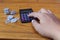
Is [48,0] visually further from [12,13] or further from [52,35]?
[52,35]

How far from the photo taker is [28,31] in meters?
0.81

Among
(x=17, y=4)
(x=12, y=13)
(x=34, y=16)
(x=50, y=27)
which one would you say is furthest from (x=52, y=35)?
(x=17, y=4)

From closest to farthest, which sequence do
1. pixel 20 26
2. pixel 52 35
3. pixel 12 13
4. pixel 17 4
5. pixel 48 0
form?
pixel 52 35
pixel 20 26
pixel 12 13
pixel 17 4
pixel 48 0

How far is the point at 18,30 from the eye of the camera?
81 cm

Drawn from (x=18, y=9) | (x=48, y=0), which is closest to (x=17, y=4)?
(x=18, y=9)

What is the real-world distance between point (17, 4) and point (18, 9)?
0.09 metres

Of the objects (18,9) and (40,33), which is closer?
(40,33)

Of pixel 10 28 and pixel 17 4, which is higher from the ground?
pixel 17 4

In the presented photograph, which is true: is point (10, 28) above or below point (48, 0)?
below

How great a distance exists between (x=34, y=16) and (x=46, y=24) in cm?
11

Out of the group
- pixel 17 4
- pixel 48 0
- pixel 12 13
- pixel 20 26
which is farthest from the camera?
pixel 48 0

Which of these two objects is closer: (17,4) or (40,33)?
(40,33)

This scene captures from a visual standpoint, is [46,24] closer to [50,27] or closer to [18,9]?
[50,27]

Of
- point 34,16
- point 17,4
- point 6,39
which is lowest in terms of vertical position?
point 6,39
